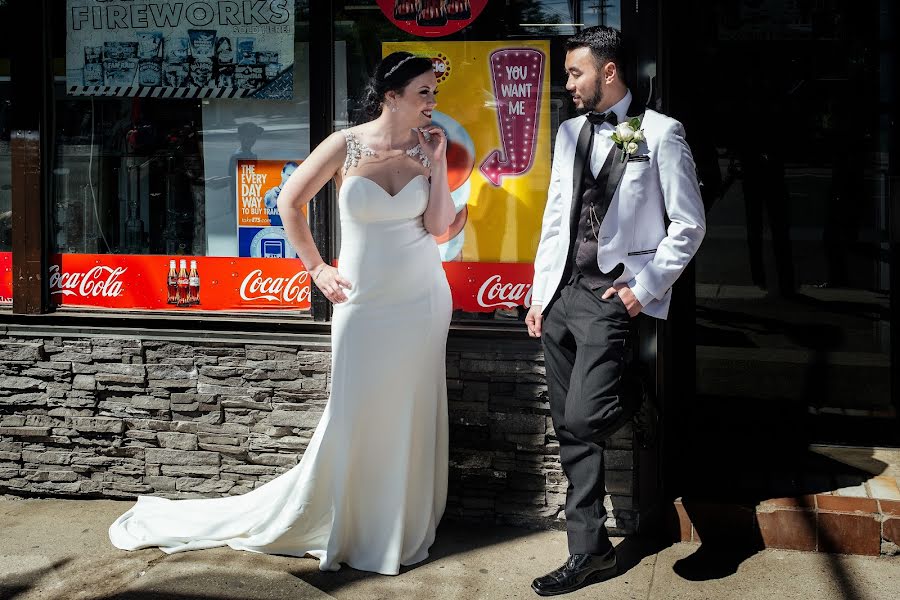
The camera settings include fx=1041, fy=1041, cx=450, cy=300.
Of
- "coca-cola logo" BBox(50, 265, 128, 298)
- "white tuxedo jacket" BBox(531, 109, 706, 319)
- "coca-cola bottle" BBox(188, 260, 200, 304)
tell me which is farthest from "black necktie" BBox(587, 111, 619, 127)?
"coca-cola logo" BBox(50, 265, 128, 298)

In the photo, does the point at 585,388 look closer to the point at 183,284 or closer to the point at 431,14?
the point at 431,14

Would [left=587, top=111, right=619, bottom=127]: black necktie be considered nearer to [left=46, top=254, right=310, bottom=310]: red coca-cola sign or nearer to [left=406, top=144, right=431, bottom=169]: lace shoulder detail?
[left=406, top=144, right=431, bottom=169]: lace shoulder detail

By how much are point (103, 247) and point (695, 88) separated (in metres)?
2.97

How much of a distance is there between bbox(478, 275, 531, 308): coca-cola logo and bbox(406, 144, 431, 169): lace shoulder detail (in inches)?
25.4

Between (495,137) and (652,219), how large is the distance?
3.28 feet

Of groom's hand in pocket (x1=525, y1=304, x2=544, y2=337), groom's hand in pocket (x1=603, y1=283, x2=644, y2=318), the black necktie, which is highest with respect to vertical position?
the black necktie

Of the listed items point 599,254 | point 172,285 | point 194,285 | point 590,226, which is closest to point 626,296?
point 599,254

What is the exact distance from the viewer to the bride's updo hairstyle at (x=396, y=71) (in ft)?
13.9

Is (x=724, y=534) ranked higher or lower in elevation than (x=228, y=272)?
lower

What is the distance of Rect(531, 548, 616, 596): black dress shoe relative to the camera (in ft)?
13.0

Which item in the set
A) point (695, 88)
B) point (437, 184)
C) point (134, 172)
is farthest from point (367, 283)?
point (695, 88)

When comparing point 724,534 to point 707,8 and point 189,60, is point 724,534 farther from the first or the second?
point 189,60

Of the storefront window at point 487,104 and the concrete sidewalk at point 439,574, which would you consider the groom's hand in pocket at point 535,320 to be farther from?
the concrete sidewalk at point 439,574

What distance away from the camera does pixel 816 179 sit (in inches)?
202
